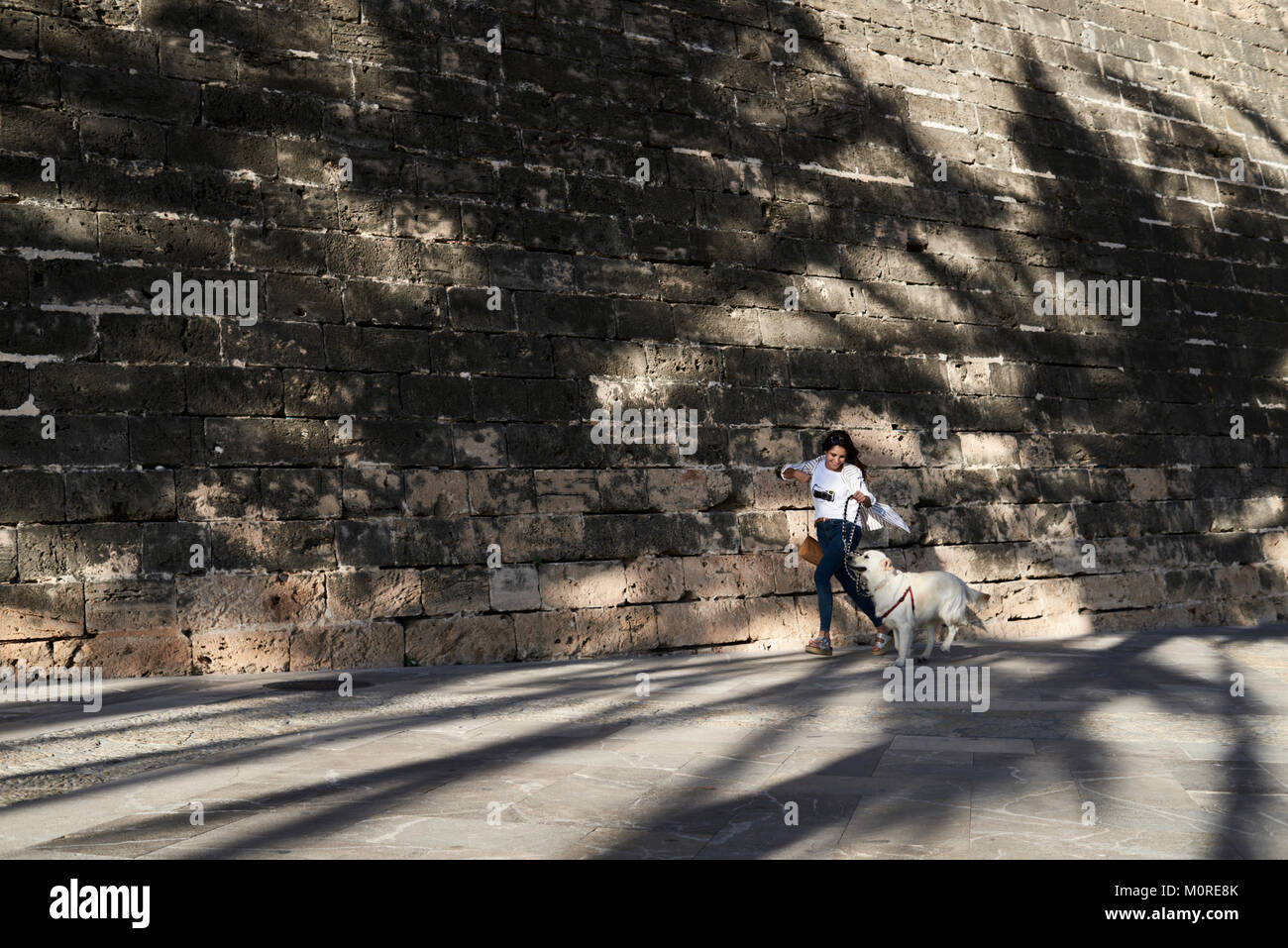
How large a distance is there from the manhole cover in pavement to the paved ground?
1.7 inches

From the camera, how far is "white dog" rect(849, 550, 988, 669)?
22.1ft

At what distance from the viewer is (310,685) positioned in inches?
243

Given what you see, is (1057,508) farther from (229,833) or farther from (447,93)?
(229,833)

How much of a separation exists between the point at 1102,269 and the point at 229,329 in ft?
26.8

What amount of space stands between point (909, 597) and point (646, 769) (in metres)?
3.17

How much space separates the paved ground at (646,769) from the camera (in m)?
3.10

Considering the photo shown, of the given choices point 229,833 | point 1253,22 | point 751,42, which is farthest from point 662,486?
point 1253,22

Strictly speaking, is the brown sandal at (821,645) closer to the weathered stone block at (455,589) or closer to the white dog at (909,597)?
the white dog at (909,597)

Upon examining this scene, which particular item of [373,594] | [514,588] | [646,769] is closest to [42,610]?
[373,594]

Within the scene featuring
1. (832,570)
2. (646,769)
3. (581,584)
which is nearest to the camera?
(646,769)

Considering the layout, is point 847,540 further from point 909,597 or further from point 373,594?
point 373,594

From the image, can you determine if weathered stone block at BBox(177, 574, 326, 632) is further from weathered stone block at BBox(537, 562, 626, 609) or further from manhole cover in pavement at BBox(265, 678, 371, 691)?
weathered stone block at BBox(537, 562, 626, 609)

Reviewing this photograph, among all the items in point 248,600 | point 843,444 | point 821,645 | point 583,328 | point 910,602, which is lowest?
point 821,645

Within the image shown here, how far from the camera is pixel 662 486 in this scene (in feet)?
26.4
